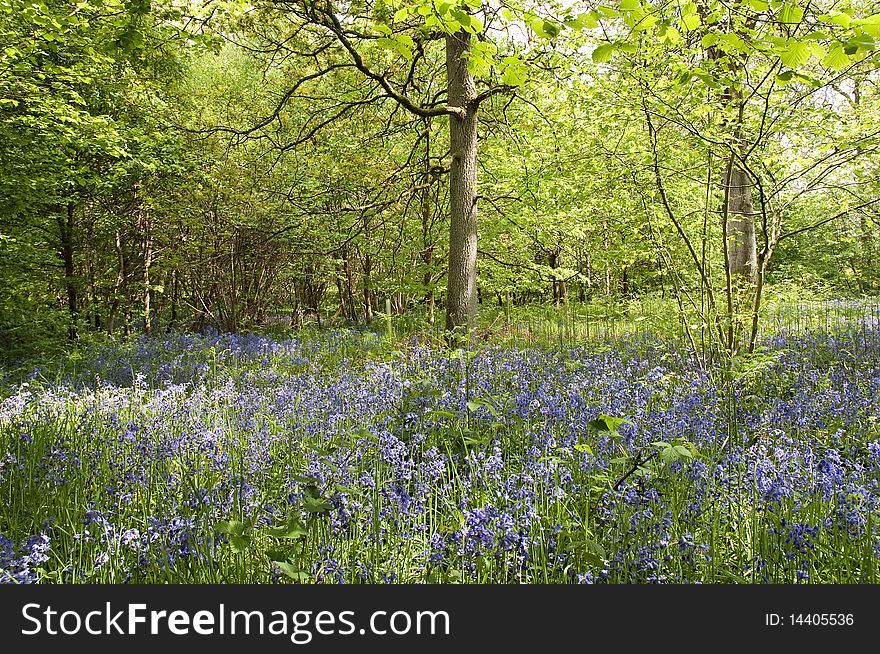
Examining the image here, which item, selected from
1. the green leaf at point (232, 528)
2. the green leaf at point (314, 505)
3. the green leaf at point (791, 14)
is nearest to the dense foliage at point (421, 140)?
the green leaf at point (791, 14)

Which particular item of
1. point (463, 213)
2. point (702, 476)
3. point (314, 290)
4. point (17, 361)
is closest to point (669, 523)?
point (702, 476)

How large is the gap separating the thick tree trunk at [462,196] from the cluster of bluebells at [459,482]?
2.30m

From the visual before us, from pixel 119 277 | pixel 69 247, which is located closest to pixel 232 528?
pixel 69 247

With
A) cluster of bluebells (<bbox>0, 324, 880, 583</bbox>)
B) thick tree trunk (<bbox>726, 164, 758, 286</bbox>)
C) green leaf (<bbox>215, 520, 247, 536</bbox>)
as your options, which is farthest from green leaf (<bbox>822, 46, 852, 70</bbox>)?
thick tree trunk (<bbox>726, 164, 758, 286</bbox>)

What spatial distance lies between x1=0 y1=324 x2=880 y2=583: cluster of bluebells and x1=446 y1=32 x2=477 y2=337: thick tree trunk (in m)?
2.30

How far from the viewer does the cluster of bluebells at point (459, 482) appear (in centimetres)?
224

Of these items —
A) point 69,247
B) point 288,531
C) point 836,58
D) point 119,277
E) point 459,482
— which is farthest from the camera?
point 119,277

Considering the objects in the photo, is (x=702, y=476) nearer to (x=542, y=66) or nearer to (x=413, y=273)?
(x=542, y=66)

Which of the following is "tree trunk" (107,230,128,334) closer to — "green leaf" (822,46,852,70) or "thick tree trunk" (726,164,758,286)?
"thick tree trunk" (726,164,758,286)

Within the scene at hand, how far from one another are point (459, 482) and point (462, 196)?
5418 millimetres

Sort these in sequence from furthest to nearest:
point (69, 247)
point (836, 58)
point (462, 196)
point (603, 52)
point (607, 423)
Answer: point (69, 247), point (462, 196), point (603, 52), point (836, 58), point (607, 423)

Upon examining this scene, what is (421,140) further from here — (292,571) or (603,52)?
(292,571)

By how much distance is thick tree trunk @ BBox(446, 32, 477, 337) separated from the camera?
25.3 feet

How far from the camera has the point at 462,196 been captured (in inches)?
303
